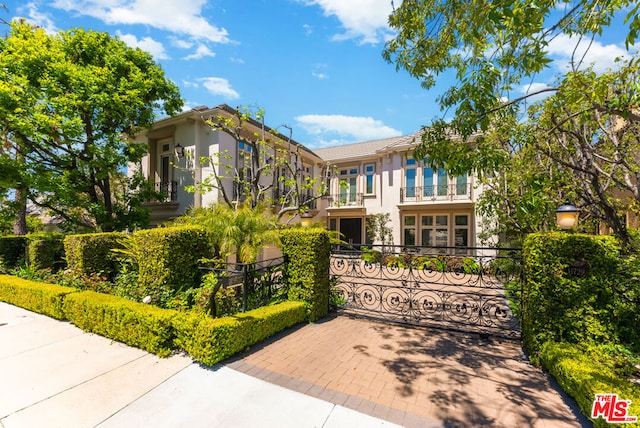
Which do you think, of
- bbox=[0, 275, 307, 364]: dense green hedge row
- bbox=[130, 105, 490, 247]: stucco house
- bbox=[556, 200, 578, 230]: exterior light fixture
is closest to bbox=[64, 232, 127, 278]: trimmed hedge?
bbox=[0, 275, 307, 364]: dense green hedge row

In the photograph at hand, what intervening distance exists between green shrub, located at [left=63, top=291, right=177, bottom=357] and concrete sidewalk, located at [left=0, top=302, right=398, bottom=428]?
0.20 m

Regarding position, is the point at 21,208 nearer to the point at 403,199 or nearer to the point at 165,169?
the point at 165,169

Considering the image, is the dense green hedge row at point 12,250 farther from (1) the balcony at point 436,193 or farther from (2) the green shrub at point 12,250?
(1) the balcony at point 436,193

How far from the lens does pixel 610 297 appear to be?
3.82 meters

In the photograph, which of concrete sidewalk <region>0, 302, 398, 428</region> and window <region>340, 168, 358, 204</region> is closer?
concrete sidewalk <region>0, 302, 398, 428</region>

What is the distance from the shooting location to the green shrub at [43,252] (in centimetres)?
922

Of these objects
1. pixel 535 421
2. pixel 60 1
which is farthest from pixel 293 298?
pixel 60 1

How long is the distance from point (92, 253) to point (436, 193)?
16222 mm

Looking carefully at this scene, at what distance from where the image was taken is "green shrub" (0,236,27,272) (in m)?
10.6

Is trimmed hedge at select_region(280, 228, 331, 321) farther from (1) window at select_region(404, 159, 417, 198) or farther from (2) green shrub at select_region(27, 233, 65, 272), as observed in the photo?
(1) window at select_region(404, 159, 417, 198)

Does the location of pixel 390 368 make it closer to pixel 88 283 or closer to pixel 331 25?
pixel 331 25

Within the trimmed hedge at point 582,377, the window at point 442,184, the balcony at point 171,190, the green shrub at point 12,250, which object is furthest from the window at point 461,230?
the green shrub at point 12,250

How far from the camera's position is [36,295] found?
6.47 metres

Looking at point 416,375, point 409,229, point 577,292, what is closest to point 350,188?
point 409,229
